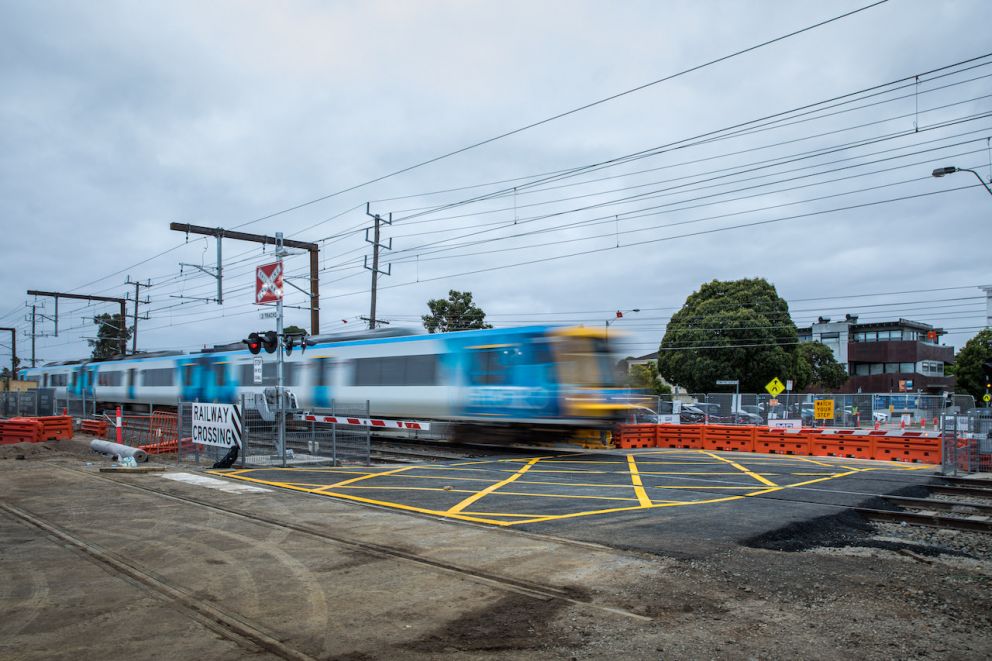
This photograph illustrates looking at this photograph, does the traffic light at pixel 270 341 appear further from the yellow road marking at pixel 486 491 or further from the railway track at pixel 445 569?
the yellow road marking at pixel 486 491

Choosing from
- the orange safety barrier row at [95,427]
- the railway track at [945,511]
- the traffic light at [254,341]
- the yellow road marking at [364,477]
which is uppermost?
the traffic light at [254,341]

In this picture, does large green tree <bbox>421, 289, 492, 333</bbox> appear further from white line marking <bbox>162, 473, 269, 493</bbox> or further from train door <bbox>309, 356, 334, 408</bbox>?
white line marking <bbox>162, 473, 269, 493</bbox>

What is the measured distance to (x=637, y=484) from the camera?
1247 cm

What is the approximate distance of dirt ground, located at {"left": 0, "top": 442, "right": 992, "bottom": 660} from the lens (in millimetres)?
4504

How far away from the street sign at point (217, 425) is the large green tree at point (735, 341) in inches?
1458

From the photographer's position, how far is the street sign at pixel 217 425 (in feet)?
49.2

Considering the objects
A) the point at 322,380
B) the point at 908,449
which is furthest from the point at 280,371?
the point at 908,449

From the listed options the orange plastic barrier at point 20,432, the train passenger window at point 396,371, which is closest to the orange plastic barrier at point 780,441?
the train passenger window at point 396,371

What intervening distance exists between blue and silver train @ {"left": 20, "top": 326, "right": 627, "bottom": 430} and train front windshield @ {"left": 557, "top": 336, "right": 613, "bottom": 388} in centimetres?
3

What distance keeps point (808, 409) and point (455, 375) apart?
19645 millimetres

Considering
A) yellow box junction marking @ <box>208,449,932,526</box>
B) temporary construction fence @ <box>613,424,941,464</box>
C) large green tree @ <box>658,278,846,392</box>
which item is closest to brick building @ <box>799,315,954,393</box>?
large green tree @ <box>658,278,846,392</box>

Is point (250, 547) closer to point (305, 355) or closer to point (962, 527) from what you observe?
point (962, 527)

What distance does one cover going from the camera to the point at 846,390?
63.0 m

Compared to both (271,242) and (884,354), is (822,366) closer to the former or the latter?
(884,354)
